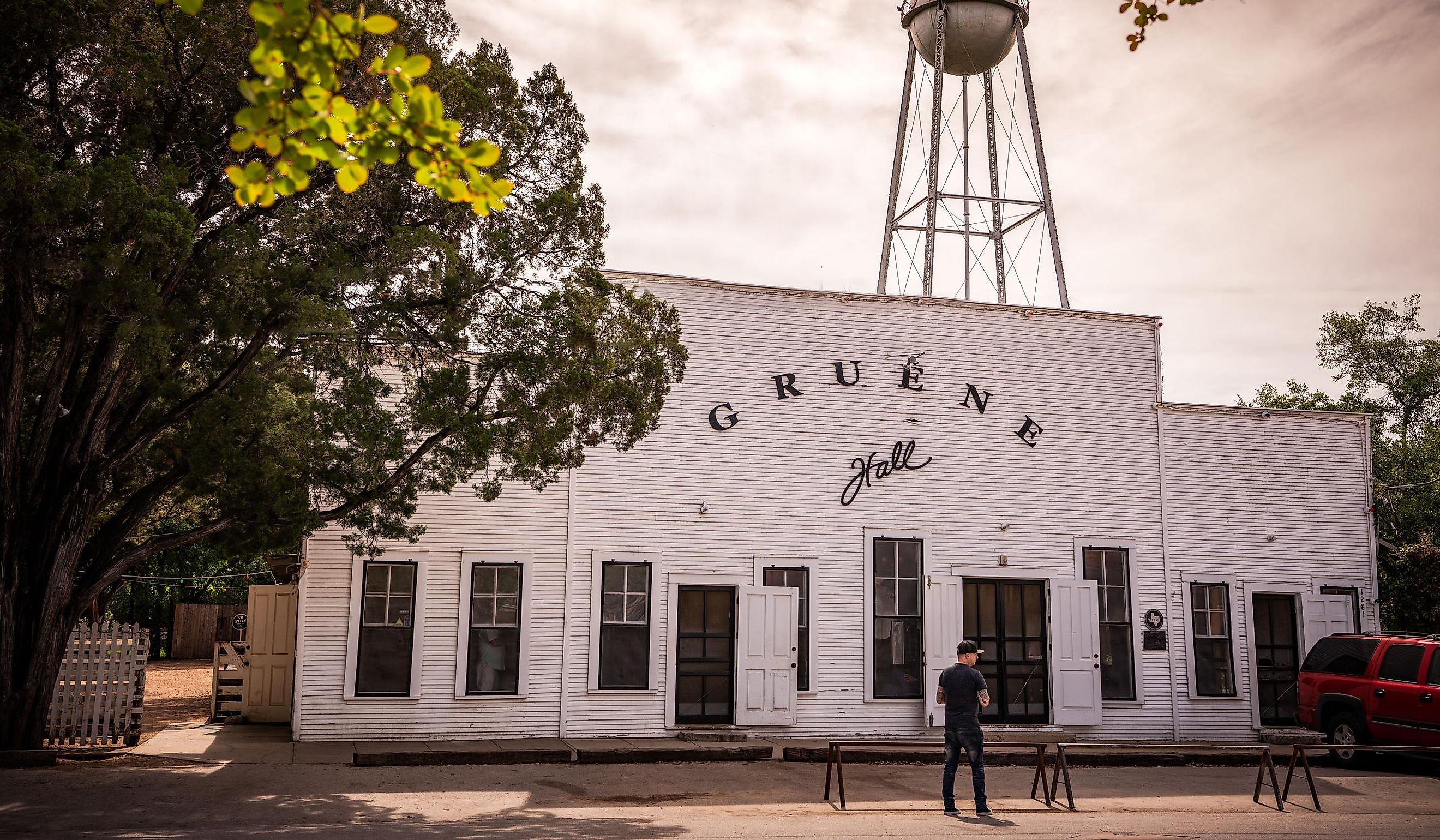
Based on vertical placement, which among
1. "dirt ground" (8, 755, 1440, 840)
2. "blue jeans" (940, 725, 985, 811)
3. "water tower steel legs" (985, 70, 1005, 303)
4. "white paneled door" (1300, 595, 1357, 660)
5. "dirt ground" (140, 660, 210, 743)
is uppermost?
"water tower steel legs" (985, 70, 1005, 303)

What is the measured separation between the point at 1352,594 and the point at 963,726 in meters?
11.5

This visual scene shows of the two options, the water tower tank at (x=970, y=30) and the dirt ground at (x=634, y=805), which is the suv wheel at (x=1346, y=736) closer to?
the dirt ground at (x=634, y=805)

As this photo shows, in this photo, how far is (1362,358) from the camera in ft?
110

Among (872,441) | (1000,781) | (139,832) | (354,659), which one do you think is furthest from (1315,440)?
(139,832)

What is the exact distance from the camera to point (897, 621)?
17250 mm

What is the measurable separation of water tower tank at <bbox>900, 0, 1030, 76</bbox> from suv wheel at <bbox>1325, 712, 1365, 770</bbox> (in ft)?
43.8

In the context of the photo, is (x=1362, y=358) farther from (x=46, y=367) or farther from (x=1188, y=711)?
(x=46, y=367)

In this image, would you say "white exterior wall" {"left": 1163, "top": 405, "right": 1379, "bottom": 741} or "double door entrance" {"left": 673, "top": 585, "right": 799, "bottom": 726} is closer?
"double door entrance" {"left": 673, "top": 585, "right": 799, "bottom": 726}

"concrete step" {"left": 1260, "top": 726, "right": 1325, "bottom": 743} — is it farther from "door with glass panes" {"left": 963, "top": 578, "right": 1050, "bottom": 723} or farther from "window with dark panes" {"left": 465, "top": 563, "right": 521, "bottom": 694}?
"window with dark panes" {"left": 465, "top": 563, "right": 521, "bottom": 694}

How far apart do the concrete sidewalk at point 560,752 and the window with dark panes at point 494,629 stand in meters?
0.79

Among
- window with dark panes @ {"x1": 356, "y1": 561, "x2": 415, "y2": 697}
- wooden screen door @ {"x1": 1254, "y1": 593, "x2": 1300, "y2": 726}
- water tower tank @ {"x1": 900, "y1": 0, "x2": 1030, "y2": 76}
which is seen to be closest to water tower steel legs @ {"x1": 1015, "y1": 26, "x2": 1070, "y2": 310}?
water tower tank @ {"x1": 900, "y1": 0, "x2": 1030, "y2": 76}

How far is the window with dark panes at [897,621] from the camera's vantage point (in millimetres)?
17094

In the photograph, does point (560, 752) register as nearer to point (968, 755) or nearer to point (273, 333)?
point (968, 755)

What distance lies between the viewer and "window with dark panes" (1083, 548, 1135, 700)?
18.0 m
